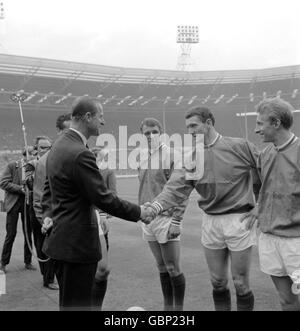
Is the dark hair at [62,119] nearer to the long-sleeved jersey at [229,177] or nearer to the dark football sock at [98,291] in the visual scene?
the long-sleeved jersey at [229,177]

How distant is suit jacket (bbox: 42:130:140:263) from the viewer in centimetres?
265

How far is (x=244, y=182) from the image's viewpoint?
338 centimetres

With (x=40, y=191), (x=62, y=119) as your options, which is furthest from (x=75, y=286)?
(x=40, y=191)

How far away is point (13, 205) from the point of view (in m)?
6.18

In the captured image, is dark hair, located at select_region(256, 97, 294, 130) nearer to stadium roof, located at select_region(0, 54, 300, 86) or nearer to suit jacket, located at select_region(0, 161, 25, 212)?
suit jacket, located at select_region(0, 161, 25, 212)

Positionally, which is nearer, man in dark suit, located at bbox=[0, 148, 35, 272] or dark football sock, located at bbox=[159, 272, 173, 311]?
dark football sock, located at bbox=[159, 272, 173, 311]

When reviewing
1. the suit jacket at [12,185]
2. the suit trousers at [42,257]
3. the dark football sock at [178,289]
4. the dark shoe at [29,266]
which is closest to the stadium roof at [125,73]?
the suit jacket at [12,185]

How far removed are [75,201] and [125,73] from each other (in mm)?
39101

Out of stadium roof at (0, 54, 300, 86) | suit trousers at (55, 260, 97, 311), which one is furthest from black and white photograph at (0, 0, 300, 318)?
stadium roof at (0, 54, 300, 86)

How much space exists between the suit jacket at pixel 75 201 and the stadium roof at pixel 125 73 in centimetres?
3347

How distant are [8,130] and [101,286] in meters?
39.1

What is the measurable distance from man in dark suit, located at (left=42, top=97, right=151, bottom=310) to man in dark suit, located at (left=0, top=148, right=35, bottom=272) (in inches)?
134

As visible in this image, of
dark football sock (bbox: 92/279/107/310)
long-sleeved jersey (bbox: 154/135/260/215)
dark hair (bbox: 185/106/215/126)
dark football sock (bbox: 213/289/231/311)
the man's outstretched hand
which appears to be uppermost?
dark hair (bbox: 185/106/215/126)
